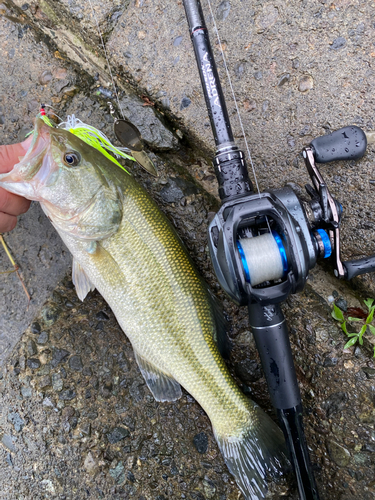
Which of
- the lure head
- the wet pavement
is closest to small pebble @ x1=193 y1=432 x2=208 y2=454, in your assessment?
the wet pavement

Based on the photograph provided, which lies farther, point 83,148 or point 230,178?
point 83,148

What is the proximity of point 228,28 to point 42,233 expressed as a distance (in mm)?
2092

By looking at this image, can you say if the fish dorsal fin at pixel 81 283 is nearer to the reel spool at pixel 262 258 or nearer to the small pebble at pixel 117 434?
the small pebble at pixel 117 434

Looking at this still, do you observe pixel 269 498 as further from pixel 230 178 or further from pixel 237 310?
pixel 230 178

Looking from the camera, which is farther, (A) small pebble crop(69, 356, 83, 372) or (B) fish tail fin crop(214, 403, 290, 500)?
(A) small pebble crop(69, 356, 83, 372)

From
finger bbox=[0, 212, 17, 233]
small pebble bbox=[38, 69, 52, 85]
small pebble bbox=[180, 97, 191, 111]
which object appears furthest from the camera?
small pebble bbox=[38, 69, 52, 85]

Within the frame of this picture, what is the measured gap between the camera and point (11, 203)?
229 centimetres

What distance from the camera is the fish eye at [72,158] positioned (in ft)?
7.32

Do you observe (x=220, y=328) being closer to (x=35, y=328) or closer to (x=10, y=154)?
(x=35, y=328)

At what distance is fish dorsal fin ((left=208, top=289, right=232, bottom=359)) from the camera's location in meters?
2.36

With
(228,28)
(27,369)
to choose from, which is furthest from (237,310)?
(228,28)

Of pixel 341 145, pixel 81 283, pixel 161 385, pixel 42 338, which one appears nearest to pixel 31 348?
pixel 42 338

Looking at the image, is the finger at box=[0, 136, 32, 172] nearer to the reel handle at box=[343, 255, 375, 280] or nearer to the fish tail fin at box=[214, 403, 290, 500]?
the reel handle at box=[343, 255, 375, 280]

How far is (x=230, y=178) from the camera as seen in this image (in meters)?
1.92
